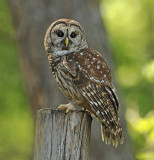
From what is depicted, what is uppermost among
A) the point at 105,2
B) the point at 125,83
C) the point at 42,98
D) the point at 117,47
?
the point at 105,2

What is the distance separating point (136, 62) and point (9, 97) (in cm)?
365

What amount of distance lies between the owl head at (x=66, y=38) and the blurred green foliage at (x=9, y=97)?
5.33 metres

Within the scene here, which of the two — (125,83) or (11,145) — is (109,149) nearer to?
(125,83)

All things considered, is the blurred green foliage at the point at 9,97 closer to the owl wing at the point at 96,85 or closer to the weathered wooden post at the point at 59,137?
the owl wing at the point at 96,85

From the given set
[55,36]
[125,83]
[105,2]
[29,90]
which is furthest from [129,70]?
[55,36]

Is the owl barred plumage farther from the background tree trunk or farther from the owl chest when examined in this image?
the background tree trunk

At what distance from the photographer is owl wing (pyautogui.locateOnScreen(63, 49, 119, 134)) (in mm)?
3963

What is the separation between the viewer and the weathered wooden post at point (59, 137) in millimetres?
3186

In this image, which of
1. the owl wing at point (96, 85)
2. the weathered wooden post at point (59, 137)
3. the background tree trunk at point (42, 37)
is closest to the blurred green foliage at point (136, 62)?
the background tree trunk at point (42, 37)

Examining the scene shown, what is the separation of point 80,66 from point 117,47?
7282mm

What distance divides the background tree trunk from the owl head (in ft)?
7.73

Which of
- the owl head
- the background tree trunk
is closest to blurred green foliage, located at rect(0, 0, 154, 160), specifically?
the background tree trunk

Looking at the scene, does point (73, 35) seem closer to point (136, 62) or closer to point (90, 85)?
point (90, 85)

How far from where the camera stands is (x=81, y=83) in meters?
4.09
